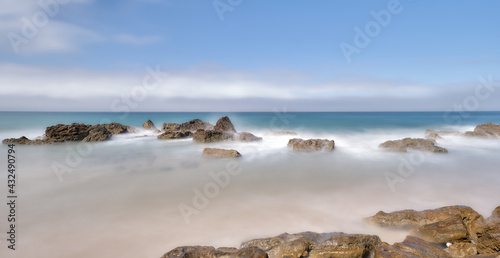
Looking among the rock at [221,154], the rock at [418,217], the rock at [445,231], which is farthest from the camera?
the rock at [221,154]

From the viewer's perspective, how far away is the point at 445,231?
15.0 feet

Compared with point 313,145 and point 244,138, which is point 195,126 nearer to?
point 244,138

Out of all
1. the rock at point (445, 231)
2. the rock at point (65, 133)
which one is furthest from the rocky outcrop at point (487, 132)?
the rock at point (65, 133)

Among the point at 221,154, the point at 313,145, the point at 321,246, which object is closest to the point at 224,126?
the point at 221,154

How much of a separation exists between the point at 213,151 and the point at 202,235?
28.4ft

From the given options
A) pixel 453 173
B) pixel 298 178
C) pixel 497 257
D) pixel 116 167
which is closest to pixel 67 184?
pixel 116 167

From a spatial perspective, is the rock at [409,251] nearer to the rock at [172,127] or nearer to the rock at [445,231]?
the rock at [445,231]

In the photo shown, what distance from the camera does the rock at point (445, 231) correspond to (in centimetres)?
452

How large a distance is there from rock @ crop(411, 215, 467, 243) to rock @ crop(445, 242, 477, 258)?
Answer: 20cm

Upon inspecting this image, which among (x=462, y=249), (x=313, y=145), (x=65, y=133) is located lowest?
(x=65, y=133)

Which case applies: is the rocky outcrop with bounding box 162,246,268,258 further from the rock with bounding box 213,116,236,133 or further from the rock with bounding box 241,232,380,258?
the rock with bounding box 213,116,236,133

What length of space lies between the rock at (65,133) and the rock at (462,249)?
25.2 m

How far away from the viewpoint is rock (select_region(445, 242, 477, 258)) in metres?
4.11

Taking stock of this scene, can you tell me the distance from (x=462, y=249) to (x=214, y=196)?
615 cm
